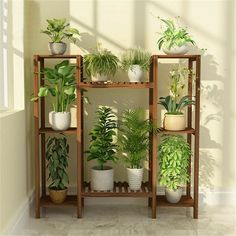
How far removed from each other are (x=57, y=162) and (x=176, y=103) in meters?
1.13

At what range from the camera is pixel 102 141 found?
352 cm

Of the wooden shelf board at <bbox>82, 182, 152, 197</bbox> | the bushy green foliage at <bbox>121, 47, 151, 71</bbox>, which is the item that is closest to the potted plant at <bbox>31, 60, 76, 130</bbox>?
the bushy green foliage at <bbox>121, 47, 151, 71</bbox>

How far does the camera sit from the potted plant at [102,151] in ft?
11.6

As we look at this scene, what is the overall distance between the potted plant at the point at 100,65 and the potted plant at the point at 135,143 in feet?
1.25

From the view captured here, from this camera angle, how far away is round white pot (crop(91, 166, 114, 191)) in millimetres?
3531

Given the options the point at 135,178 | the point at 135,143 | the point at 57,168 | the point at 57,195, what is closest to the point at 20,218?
the point at 57,195

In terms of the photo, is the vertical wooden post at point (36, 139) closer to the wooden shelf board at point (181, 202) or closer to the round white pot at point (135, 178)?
the round white pot at point (135, 178)

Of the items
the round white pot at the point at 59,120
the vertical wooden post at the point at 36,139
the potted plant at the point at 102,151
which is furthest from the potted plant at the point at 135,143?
the vertical wooden post at the point at 36,139

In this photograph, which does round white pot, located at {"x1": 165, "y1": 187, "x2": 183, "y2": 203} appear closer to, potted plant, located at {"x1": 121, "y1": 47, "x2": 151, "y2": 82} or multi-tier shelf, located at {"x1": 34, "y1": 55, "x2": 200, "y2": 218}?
multi-tier shelf, located at {"x1": 34, "y1": 55, "x2": 200, "y2": 218}

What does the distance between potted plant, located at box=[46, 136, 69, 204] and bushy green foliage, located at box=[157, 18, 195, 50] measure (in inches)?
46.7

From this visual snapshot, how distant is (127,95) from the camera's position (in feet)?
12.5

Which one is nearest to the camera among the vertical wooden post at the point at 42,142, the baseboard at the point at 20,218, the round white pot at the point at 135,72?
the baseboard at the point at 20,218

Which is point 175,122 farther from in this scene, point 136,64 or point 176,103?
point 136,64

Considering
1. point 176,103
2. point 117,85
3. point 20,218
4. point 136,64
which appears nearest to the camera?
point 20,218
